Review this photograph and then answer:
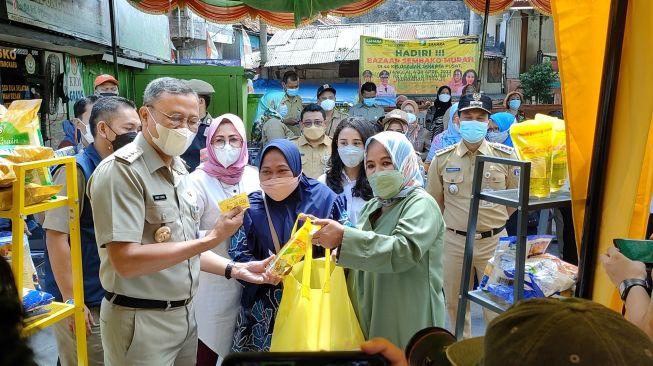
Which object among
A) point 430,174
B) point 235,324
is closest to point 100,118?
point 235,324

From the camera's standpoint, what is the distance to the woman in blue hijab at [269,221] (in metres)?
2.34

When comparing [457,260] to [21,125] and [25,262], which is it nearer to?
[25,262]

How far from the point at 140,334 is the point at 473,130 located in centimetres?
275

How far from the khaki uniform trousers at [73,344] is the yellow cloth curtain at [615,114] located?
2146mm

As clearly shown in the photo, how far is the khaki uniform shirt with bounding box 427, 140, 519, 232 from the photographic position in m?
3.63

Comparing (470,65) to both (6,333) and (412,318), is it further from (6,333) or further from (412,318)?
(6,333)

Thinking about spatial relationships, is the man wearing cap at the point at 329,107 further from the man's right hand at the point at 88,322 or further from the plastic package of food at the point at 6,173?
the plastic package of food at the point at 6,173

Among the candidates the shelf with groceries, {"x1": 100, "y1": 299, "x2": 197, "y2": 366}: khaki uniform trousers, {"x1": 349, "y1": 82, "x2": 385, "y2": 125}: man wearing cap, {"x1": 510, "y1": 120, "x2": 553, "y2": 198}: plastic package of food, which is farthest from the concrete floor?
{"x1": 349, "y1": 82, "x2": 385, "y2": 125}: man wearing cap

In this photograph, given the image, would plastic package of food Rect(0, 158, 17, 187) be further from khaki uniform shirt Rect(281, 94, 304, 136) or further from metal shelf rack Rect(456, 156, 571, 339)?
khaki uniform shirt Rect(281, 94, 304, 136)

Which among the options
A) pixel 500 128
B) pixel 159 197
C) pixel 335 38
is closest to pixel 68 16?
pixel 500 128

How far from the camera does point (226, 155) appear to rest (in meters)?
2.75

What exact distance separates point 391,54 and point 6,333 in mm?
12573

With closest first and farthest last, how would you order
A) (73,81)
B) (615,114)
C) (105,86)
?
(615,114) < (105,86) < (73,81)

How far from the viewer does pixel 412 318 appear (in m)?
2.01
